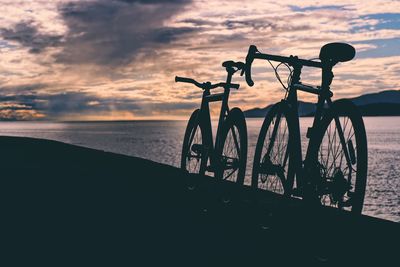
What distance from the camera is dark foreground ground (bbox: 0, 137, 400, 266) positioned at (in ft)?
14.7

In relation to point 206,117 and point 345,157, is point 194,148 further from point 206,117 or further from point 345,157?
point 345,157

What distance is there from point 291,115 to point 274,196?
2.78 meters

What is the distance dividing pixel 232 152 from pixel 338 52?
10.3 feet

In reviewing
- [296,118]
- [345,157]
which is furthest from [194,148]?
[345,157]

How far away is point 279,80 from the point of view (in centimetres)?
551

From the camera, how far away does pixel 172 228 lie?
5.80 meters

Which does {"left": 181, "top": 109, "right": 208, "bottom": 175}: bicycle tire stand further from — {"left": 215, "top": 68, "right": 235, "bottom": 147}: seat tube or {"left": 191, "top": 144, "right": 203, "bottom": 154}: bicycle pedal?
{"left": 215, "top": 68, "right": 235, "bottom": 147}: seat tube

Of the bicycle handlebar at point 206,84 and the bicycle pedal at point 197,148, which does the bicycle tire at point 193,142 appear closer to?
the bicycle pedal at point 197,148

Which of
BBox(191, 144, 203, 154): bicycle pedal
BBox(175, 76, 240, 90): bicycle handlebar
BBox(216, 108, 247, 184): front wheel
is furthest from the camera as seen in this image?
BBox(191, 144, 203, 154): bicycle pedal

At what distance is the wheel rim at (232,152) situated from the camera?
704 centimetres

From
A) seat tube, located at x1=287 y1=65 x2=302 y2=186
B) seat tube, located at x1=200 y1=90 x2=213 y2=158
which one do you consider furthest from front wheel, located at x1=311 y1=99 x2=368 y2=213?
seat tube, located at x1=200 y1=90 x2=213 y2=158

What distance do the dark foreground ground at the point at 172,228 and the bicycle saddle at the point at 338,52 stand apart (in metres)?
1.32

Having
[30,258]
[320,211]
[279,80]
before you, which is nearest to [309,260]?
[320,211]

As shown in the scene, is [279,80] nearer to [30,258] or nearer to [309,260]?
[309,260]
